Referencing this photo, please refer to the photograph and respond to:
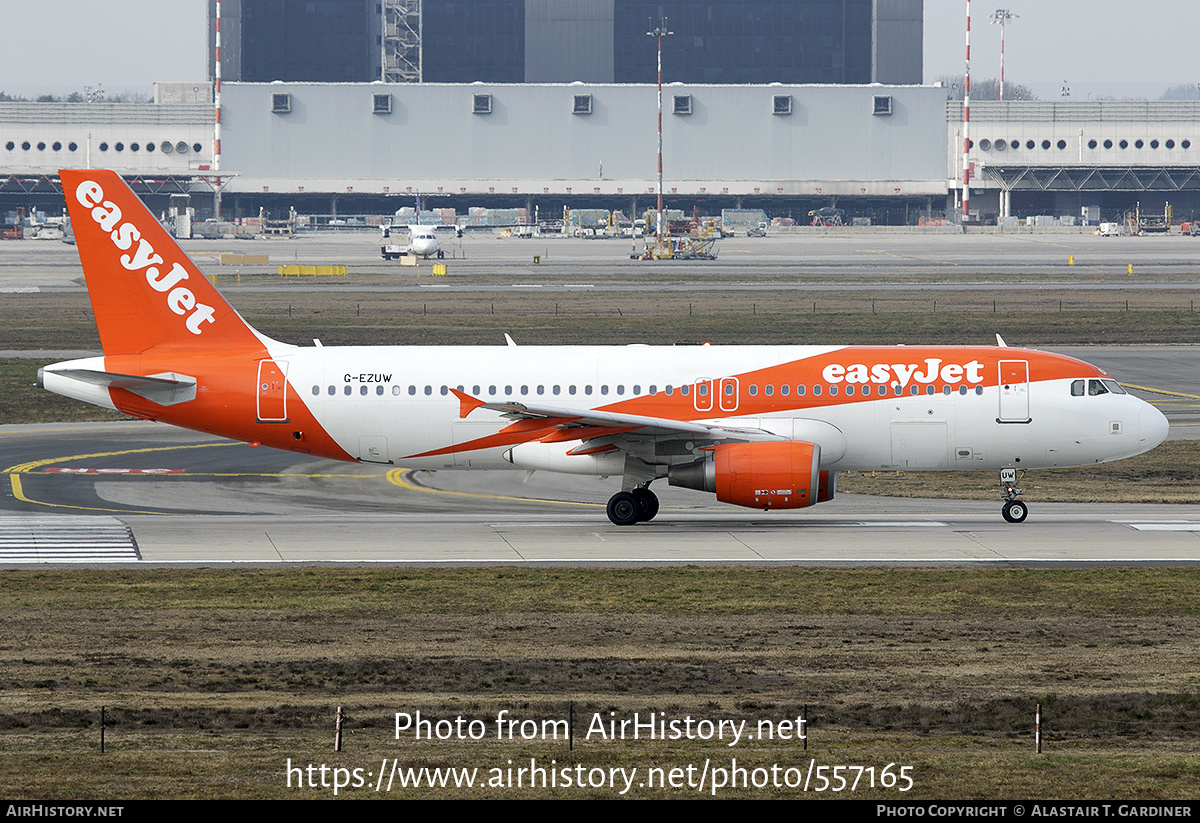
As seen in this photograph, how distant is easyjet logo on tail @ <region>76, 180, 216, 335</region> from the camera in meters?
35.1

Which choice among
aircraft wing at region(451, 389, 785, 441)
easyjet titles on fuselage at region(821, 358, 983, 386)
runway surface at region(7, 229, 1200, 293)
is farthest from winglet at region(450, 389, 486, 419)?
runway surface at region(7, 229, 1200, 293)

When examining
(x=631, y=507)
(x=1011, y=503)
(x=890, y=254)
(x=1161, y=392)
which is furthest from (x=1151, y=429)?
(x=890, y=254)

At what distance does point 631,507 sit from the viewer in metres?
35.3

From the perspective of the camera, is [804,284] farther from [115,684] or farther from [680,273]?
[115,684]

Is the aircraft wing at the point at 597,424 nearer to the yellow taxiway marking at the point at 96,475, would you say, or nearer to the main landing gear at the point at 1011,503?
the main landing gear at the point at 1011,503

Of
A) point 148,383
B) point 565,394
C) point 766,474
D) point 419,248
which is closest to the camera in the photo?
point 766,474

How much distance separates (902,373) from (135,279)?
19.3 metres

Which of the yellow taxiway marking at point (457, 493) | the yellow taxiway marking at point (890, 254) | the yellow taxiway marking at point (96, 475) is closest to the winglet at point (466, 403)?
the yellow taxiway marking at point (457, 493)

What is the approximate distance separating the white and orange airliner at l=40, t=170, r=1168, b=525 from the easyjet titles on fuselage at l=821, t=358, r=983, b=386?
35 millimetres

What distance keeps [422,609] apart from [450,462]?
34.0 ft

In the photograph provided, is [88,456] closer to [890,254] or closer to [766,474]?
[766,474]

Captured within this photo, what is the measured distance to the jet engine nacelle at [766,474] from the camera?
32656mm

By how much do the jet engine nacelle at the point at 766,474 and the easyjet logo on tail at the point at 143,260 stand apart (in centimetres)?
1353

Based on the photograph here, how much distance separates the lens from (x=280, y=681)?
66.4ft
